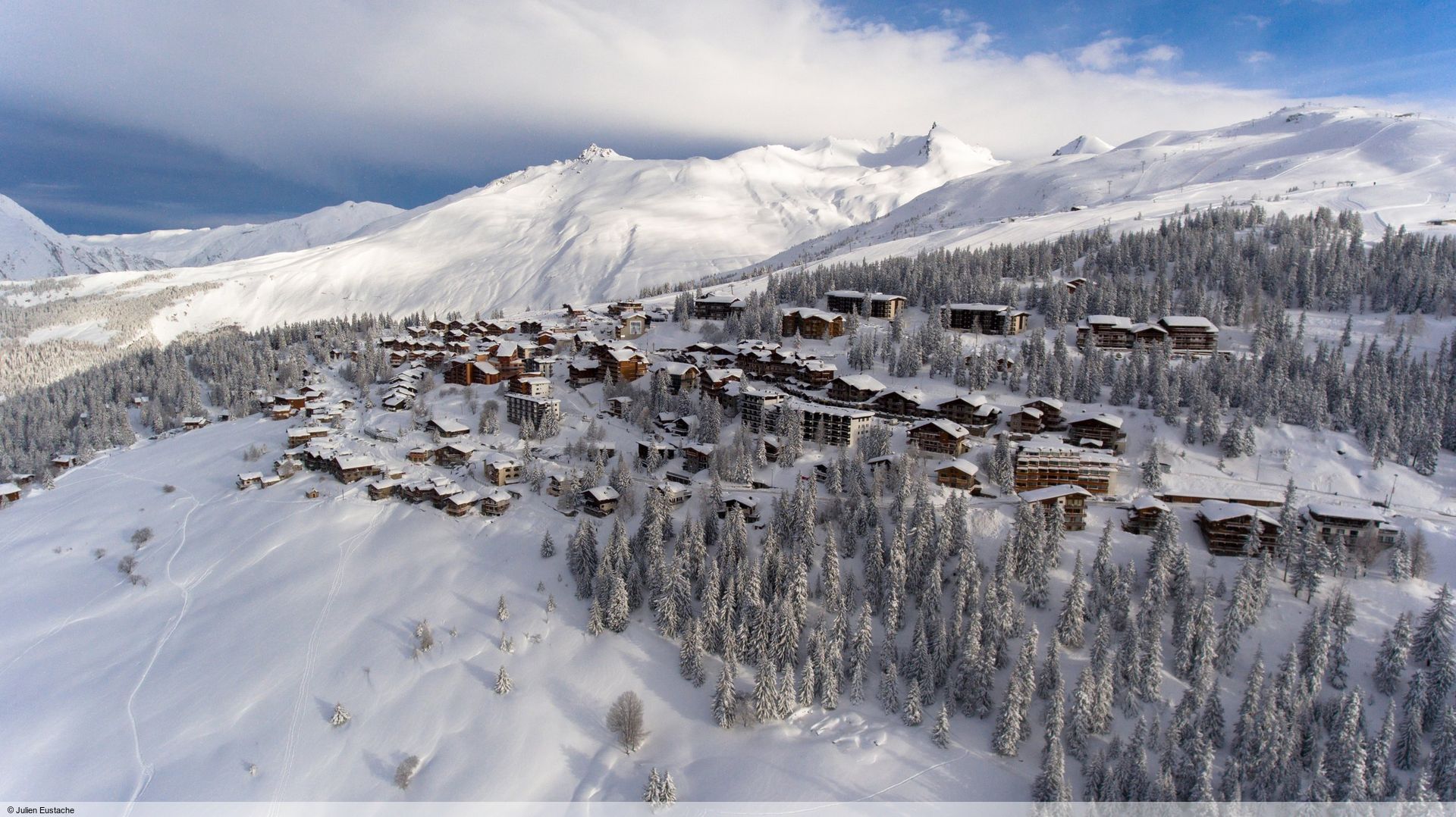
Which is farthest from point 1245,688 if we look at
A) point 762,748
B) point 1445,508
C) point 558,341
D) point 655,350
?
point 558,341

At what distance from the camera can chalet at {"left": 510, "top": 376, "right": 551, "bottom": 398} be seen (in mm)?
88000

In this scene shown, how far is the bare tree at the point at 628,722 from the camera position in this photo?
149 feet

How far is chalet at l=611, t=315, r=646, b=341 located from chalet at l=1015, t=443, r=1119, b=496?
74268 millimetres

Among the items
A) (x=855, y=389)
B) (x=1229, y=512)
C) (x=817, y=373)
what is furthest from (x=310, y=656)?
(x=1229, y=512)

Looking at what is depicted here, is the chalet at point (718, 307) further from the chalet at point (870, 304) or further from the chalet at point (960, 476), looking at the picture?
the chalet at point (960, 476)

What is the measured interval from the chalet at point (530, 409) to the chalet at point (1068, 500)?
51313 millimetres

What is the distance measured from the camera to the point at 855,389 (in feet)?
280

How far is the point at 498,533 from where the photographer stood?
63656 mm

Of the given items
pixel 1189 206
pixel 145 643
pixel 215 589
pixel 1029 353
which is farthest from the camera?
pixel 1189 206

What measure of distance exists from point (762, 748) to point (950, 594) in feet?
59.4

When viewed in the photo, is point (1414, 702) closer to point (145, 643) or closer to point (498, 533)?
point (498, 533)

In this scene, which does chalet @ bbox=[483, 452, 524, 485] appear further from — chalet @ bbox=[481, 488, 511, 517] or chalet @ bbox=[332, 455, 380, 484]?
chalet @ bbox=[332, 455, 380, 484]

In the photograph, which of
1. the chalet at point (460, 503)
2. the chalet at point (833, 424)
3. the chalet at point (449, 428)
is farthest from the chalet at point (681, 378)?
the chalet at point (460, 503)

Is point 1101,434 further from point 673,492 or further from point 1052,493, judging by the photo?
point 673,492
